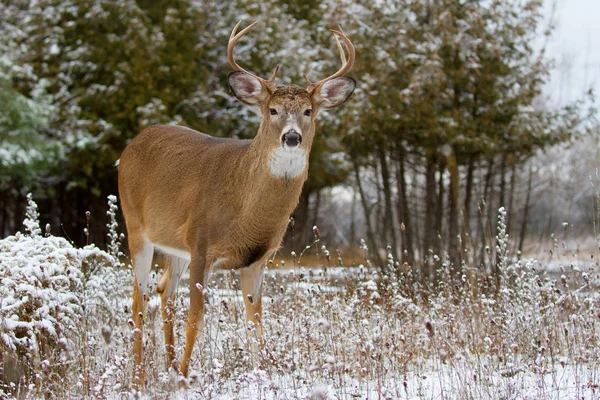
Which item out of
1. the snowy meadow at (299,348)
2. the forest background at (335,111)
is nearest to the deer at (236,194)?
the snowy meadow at (299,348)

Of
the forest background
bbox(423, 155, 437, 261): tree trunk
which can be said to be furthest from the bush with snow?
bbox(423, 155, 437, 261): tree trunk

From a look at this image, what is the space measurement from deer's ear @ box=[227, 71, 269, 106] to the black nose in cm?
65

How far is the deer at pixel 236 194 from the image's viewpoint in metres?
5.03

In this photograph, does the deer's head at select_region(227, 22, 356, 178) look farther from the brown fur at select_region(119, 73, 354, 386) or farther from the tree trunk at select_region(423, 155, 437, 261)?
the tree trunk at select_region(423, 155, 437, 261)

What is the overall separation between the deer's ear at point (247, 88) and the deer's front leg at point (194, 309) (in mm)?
1080

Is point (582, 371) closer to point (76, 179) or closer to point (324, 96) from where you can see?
point (324, 96)

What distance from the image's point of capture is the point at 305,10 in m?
22.9

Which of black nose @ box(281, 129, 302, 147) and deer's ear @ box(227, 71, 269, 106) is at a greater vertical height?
deer's ear @ box(227, 71, 269, 106)

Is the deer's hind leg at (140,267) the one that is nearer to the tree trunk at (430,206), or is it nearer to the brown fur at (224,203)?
the brown fur at (224,203)

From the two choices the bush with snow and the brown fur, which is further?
the brown fur

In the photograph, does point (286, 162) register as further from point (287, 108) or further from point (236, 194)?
point (236, 194)

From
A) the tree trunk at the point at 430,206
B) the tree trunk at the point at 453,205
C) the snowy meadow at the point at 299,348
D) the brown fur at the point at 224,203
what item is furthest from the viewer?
the tree trunk at the point at 430,206

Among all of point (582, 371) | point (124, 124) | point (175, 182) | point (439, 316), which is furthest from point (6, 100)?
point (582, 371)

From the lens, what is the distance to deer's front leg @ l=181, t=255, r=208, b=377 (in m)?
4.98
